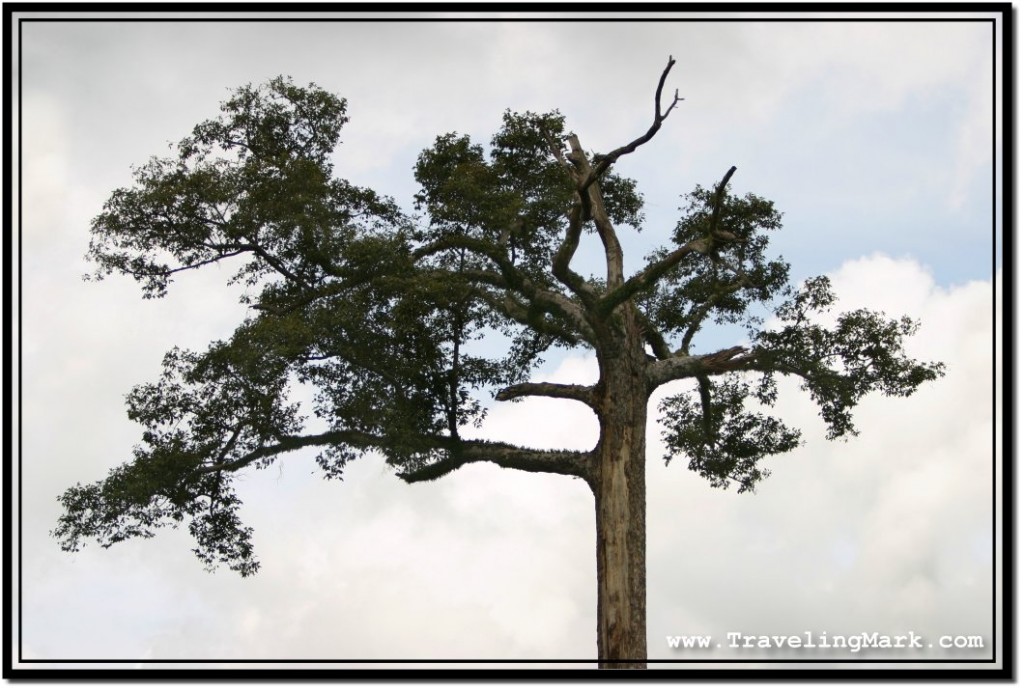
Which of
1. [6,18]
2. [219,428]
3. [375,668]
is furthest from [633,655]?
[6,18]

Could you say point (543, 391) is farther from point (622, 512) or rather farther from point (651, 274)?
point (651, 274)

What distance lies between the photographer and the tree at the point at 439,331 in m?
11.6

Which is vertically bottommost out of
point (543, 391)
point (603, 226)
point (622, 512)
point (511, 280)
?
point (622, 512)

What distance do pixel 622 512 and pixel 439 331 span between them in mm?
3062

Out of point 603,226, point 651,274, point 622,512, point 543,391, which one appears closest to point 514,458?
point 543,391

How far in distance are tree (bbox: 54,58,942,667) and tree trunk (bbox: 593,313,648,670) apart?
0.07 feet

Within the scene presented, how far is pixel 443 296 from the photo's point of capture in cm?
1205

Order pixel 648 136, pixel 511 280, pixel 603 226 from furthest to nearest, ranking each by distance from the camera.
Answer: pixel 603 226 → pixel 511 280 → pixel 648 136

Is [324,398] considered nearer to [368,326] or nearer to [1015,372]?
[368,326]

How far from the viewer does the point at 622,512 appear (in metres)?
11.6

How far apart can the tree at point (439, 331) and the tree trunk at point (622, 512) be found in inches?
0.9

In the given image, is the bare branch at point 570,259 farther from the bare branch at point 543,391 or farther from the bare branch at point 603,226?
the bare branch at point 543,391

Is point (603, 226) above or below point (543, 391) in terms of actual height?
above

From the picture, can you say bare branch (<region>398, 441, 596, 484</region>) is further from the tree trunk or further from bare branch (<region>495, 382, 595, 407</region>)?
bare branch (<region>495, 382, 595, 407</region>)
